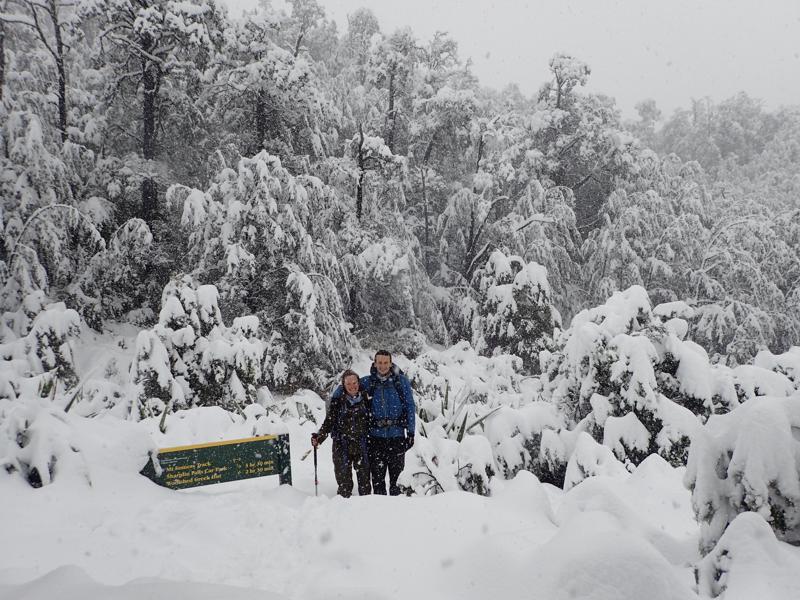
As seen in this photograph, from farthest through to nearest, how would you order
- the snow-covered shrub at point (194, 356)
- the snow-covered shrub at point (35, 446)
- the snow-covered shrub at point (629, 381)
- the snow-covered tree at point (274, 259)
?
the snow-covered tree at point (274, 259) < the snow-covered shrub at point (194, 356) < the snow-covered shrub at point (629, 381) < the snow-covered shrub at point (35, 446)

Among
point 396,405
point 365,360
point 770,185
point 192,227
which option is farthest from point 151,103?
point 770,185

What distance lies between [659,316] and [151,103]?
13965 millimetres

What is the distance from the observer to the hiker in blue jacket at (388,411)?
457 centimetres

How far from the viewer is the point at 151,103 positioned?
45.5 ft

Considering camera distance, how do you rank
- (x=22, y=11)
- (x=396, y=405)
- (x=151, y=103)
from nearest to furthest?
(x=396, y=405) → (x=151, y=103) → (x=22, y=11)

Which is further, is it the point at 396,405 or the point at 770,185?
the point at 770,185

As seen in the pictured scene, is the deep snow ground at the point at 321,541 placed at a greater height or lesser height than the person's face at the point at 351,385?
lesser

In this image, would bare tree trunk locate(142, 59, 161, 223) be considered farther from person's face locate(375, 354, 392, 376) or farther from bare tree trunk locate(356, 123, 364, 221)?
person's face locate(375, 354, 392, 376)

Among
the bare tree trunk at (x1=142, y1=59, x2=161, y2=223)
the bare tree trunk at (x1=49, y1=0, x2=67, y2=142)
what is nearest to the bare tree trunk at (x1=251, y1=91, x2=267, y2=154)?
the bare tree trunk at (x1=142, y1=59, x2=161, y2=223)

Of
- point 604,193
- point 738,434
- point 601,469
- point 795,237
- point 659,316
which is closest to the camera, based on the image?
point 738,434

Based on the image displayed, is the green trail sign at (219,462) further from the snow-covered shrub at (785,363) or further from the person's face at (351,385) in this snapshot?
the snow-covered shrub at (785,363)

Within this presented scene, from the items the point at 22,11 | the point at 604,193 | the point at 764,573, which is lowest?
the point at 764,573

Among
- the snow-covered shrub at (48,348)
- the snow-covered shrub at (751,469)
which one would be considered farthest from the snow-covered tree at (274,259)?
the snow-covered shrub at (751,469)

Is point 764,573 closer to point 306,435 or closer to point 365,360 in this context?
point 306,435
